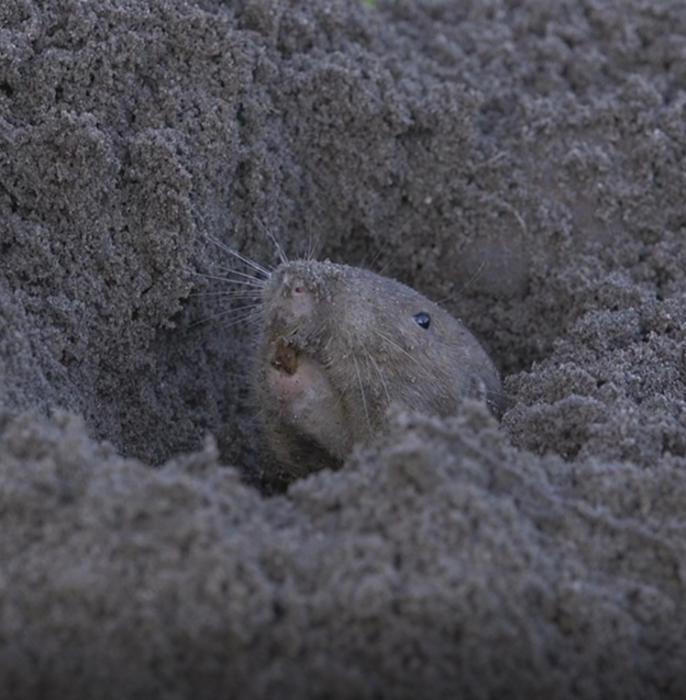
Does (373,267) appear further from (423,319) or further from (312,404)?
(312,404)

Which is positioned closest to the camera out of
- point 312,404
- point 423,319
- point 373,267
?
point 312,404

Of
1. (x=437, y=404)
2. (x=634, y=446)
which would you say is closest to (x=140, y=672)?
(x=634, y=446)

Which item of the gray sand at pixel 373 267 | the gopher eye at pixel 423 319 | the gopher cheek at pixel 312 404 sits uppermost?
the gray sand at pixel 373 267

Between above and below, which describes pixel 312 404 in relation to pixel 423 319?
below

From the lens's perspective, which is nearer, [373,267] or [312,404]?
[312,404]

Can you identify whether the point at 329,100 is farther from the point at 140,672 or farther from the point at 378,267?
the point at 140,672

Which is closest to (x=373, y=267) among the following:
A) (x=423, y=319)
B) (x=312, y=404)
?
(x=423, y=319)
